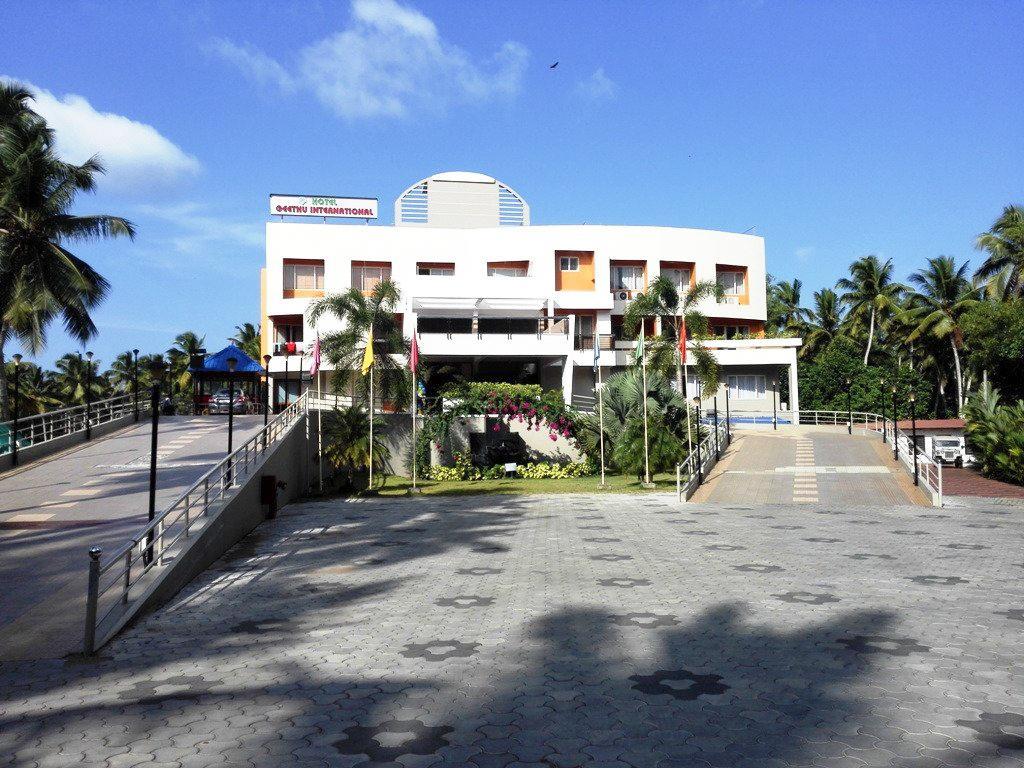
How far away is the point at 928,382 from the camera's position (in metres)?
53.5

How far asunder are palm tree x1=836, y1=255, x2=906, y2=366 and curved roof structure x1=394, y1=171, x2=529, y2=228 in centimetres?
2674

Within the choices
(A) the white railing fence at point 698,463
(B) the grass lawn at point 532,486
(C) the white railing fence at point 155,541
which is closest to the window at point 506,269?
(A) the white railing fence at point 698,463

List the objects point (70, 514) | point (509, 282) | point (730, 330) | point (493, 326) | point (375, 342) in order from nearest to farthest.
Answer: point (70, 514), point (375, 342), point (509, 282), point (493, 326), point (730, 330)

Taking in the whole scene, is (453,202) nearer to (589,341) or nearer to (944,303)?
(589,341)

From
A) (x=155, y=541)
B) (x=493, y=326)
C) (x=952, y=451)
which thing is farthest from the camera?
(x=493, y=326)

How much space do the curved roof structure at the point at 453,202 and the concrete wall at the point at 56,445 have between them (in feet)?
71.0

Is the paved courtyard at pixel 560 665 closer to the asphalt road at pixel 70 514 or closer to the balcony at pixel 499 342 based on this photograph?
the asphalt road at pixel 70 514

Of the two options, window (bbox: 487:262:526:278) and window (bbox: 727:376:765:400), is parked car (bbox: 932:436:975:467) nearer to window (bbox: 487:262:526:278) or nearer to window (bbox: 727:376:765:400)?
window (bbox: 727:376:765:400)

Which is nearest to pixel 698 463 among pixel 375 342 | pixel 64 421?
pixel 375 342

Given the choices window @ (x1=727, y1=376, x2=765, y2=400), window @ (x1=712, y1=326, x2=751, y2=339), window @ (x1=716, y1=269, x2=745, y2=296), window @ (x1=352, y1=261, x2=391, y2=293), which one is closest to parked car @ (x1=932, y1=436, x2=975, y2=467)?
window @ (x1=727, y1=376, x2=765, y2=400)

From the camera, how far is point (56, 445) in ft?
76.4

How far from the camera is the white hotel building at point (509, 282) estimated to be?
3653cm

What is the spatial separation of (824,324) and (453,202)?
110ft

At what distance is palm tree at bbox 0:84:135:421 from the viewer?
85.2 feet
